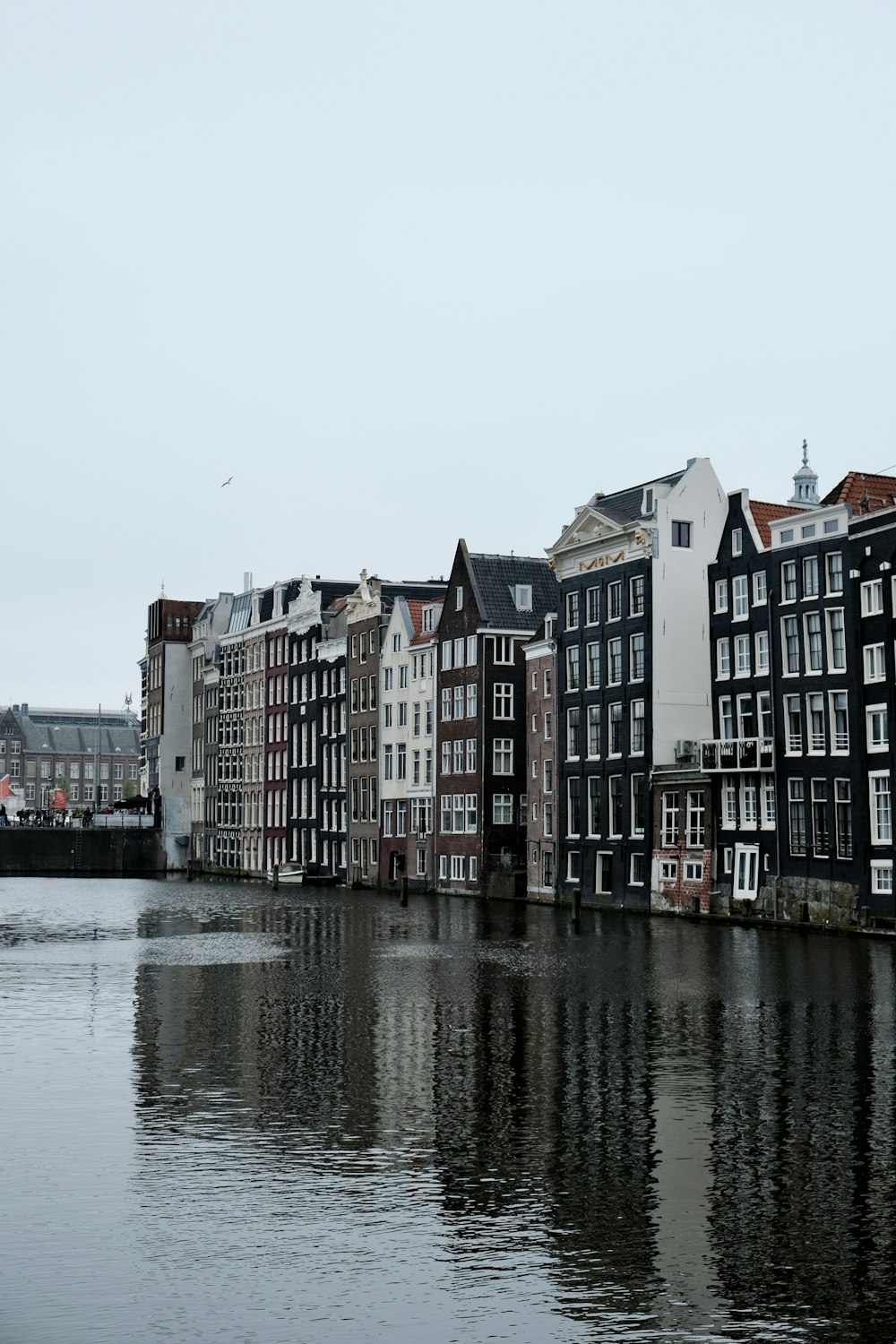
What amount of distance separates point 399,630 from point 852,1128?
9771 centimetres

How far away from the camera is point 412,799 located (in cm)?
11712

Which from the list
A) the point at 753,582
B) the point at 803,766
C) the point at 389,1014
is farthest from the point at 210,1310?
the point at 753,582

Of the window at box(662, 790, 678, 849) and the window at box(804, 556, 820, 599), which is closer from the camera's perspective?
the window at box(804, 556, 820, 599)

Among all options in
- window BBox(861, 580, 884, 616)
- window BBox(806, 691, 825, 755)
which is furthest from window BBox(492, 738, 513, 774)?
window BBox(861, 580, 884, 616)

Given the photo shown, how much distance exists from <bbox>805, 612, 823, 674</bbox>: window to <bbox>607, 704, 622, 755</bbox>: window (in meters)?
17.3

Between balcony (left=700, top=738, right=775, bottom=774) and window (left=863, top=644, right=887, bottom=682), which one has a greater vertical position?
window (left=863, top=644, right=887, bottom=682)

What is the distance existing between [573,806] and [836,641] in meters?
26.0

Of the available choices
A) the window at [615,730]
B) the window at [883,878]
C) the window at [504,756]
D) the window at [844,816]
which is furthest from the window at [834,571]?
the window at [504,756]

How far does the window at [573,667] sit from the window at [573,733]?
4.23 ft

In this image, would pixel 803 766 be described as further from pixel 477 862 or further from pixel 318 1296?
pixel 318 1296

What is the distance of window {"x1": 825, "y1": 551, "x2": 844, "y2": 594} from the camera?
7425 centimetres

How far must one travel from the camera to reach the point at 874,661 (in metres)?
71.8

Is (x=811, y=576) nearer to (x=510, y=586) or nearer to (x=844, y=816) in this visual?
(x=844, y=816)

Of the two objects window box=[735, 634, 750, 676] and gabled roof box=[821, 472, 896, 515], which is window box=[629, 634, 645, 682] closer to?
window box=[735, 634, 750, 676]
